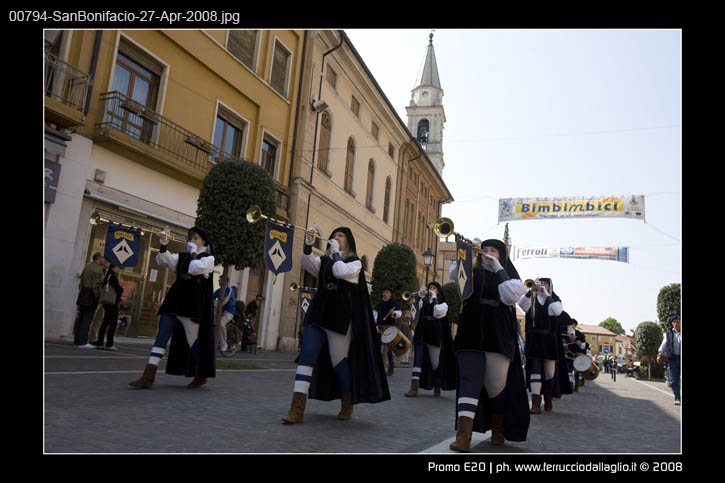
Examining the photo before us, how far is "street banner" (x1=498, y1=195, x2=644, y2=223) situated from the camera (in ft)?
73.0

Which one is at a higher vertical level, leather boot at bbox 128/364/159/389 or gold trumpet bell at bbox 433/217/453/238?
gold trumpet bell at bbox 433/217/453/238

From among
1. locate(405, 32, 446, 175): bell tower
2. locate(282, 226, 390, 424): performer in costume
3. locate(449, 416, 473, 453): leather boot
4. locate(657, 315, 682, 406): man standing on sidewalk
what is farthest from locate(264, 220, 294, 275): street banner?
locate(405, 32, 446, 175): bell tower

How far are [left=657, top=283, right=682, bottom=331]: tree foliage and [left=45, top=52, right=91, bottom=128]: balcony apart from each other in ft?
106

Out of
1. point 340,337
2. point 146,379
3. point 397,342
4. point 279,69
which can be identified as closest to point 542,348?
point 397,342

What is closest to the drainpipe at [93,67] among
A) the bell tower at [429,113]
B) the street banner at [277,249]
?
the street banner at [277,249]

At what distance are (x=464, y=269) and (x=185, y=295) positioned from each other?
3.74m

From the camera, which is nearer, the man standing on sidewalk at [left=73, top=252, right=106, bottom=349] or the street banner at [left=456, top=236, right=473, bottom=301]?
the street banner at [left=456, top=236, right=473, bottom=301]

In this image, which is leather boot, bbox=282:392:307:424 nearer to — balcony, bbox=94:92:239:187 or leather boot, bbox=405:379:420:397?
leather boot, bbox=405:379:420:397

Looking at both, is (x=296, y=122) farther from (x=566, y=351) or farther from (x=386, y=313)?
(x=566, y=351)

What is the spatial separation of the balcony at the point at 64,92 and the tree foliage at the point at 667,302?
106 feet

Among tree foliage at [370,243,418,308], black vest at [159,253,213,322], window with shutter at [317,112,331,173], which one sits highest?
window with shutter at [317,112,331,173]

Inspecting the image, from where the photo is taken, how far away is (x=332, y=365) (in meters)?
5.84
